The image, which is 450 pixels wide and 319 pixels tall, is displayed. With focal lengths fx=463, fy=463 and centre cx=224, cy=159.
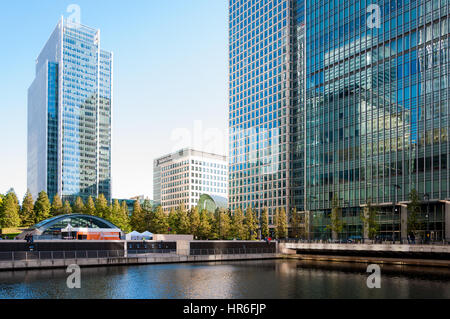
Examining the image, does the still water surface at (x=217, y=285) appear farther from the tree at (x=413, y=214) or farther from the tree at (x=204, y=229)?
the tree at (x=204, y=229)

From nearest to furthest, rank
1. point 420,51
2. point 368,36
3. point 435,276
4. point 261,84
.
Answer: point 435,276 < point 420,51 < point 368,36 < point 261,84

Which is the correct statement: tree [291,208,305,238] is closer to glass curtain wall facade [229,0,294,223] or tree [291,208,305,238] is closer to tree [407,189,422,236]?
glass curtain wall facade [229,0,294,223]

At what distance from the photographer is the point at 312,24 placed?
104 m

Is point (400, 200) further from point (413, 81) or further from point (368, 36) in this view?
point (368, 36)

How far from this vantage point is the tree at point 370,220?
3223 inches

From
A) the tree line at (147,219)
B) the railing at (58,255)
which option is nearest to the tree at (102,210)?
the tree line at (147,219)

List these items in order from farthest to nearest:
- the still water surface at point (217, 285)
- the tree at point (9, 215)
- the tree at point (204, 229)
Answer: the tree at point (204, 229)
the tree at point (9, 215)
the still water surface at point (217, 285)

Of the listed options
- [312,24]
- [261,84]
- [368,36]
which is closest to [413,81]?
[368,36]

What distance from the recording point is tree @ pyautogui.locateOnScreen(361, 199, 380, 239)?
81.9 m

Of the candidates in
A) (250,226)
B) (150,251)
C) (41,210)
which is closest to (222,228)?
(250,226)

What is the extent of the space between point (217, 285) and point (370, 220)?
4812cm

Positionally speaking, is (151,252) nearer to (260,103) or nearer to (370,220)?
(370,220)

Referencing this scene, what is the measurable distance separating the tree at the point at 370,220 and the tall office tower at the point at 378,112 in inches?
97.7
